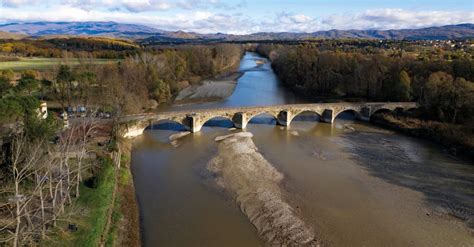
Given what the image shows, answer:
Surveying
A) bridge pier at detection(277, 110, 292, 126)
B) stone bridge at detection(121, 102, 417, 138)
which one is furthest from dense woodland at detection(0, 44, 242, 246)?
bridge pier at detection(277, 110, 292, 126)

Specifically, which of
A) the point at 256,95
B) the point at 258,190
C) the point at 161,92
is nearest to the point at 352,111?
Answer: the point at 256,95

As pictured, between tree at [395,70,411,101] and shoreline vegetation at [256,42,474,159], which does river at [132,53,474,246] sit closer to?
shoreline vegetation at [256,42,474,159]

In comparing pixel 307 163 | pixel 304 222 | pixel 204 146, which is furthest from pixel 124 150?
pixel 304 222

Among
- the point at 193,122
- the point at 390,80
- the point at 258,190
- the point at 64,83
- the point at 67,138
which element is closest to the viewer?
the point at 67,138

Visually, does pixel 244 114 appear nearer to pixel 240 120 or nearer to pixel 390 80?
pixel 240 120

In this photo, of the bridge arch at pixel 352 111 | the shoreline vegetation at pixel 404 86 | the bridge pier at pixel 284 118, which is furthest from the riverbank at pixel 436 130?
the bridge pier at pixel 284 118

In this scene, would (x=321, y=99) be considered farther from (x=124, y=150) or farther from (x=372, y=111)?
(x=124, y=150)

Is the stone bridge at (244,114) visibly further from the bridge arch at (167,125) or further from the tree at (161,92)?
the tree at (161,92)

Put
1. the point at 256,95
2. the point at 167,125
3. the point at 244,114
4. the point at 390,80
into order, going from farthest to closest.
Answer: the point at 256,95 < the point at 390,80 < the point at 167,125 < the point at 244,114
